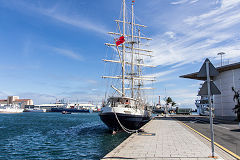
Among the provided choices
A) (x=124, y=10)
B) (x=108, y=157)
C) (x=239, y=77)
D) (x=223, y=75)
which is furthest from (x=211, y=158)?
(x=223, y=75)

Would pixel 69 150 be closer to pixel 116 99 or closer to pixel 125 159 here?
pixel 125 159

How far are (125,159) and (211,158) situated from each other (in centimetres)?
344

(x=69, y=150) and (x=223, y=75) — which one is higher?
(x=223, y=75)

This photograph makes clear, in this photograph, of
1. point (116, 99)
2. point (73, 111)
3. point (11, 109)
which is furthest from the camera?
point (73, 111)

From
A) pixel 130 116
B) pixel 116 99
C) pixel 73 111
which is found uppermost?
pixel 116 99

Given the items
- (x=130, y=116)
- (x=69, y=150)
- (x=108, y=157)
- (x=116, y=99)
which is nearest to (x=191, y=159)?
(x=108, y=157)

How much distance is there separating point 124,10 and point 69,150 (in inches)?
1174

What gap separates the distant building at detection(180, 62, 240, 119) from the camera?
4116cm

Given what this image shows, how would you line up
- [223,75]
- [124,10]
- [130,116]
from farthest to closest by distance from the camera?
[223,75], [124,10], [130,116]

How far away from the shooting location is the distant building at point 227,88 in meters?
41.2

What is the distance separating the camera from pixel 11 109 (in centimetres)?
13575

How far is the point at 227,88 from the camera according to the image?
43.8 meters

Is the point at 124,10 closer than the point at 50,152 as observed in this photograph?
No

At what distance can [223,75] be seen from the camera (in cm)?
4562
